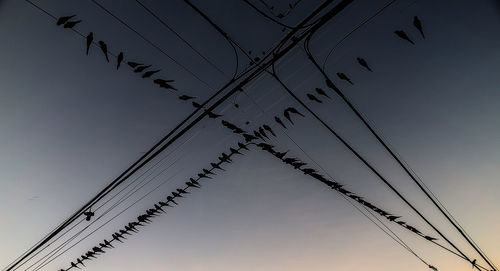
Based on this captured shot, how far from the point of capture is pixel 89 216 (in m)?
5.25

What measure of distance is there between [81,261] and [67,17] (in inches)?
265

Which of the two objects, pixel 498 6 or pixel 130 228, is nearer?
pixel 498 6

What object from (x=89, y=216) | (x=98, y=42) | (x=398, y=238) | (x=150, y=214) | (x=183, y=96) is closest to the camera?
(x=98, y=42)

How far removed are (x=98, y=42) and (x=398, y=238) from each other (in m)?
11.4

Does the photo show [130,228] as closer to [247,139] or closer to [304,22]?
[247,139]

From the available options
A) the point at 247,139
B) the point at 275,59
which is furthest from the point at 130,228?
the point at 275,59

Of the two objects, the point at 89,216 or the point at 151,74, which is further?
the point at 89,216

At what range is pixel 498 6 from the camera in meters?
3.96

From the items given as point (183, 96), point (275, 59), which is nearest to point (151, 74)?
point (183, 96)

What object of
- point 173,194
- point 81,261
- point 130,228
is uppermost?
point 173,194

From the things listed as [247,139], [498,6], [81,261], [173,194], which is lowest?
[81,261]

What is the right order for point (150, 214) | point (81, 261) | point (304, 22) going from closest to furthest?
point (304, 22) → point (150, 214) → point (81, 261)

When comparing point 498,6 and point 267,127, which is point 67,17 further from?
point 498,6

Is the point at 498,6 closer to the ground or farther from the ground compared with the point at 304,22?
farther from the ground
